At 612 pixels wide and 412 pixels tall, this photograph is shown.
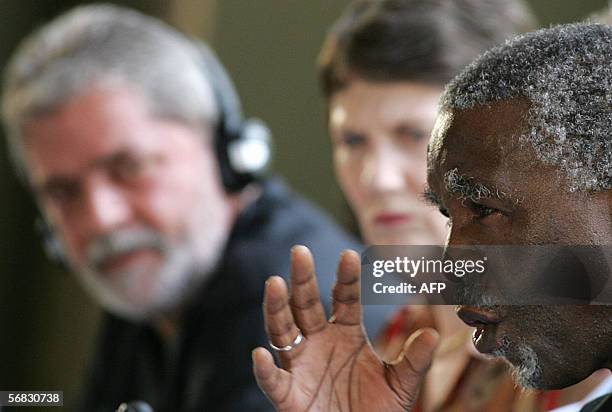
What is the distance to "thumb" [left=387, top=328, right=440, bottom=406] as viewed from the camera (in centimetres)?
58

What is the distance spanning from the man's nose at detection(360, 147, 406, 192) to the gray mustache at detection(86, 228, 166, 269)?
36 cm

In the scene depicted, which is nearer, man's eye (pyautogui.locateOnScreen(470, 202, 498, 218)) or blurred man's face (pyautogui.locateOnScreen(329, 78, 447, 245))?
man's eye (pyautogui.locateOnScreen(470, 202, 498, 218))

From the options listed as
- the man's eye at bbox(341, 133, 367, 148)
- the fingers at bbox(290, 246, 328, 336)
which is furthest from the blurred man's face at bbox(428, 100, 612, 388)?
the man's eye at bbox(341, 133, 367, 148)

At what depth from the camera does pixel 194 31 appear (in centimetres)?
197

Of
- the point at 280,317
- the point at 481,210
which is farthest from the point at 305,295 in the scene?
the point at 481,210

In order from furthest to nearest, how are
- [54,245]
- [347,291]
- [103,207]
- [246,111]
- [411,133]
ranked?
1. [246,111]
2. [54,245]
3. [103,207]
4. [411,133]
5. [347,291]

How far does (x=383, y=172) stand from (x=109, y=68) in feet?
1.52

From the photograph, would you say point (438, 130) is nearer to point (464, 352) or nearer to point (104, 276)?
point (464, 352)

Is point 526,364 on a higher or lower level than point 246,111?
lower

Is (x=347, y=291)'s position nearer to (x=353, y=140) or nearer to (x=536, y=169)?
(x=536, y=169)

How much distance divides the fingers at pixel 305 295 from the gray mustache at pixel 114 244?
667mm

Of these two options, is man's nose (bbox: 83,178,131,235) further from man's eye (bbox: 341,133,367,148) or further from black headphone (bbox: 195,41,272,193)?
man's eye (bbox: 341,133,367,148)

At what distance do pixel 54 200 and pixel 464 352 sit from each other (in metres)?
0.60

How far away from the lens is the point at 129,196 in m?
1.25
